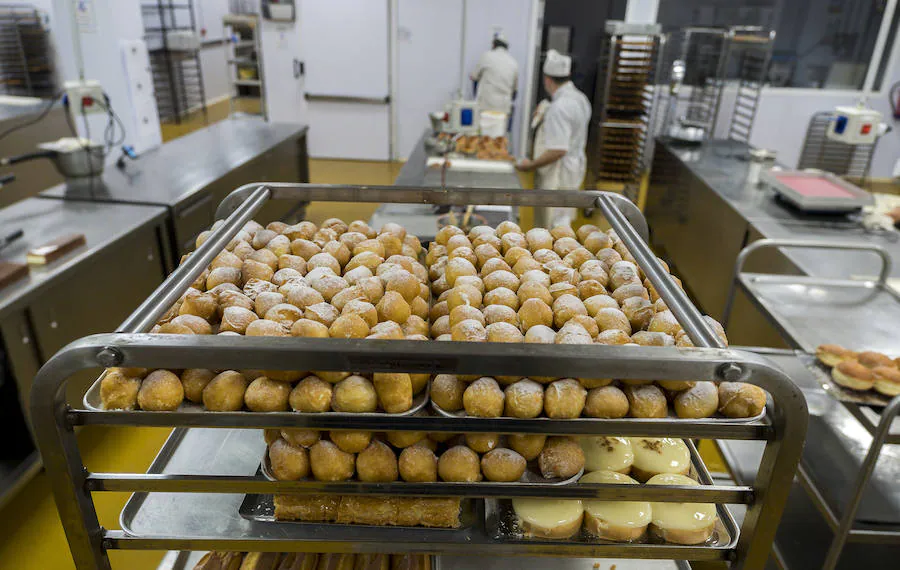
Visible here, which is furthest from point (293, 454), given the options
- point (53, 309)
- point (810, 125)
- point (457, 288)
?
point (810, 125)

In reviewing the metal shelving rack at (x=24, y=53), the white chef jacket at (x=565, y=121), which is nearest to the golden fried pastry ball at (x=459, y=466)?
the white chef jacket at (x=565, y=121)

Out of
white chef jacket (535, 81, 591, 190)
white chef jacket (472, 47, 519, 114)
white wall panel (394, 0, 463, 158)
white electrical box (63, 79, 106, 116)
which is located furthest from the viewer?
white wall panel (394, 0, 463, 158)

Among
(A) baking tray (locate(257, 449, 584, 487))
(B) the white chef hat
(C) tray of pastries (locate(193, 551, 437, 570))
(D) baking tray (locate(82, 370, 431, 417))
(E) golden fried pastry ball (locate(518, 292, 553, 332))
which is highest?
(B) the white chef hat

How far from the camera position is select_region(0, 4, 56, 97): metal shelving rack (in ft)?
19.9

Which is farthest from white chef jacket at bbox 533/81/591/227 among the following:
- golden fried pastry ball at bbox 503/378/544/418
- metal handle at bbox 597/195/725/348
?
golden fried pastry ball at bbox 503/378/544/418

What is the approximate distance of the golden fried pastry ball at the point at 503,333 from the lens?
3.99ft

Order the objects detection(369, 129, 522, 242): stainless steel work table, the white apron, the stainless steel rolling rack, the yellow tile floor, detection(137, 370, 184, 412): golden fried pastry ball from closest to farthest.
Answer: detection(137, 370, 184, 412): golden fried pastry ball, the stainless steel rolling rack, the yellow tile floor, detection(369, 129, 522, 242): stainless steel work table, the white apron

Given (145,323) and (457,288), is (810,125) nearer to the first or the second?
(457,288)

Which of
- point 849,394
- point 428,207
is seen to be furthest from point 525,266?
point 428,207

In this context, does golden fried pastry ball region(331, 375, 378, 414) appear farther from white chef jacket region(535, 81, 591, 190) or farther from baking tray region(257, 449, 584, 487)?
white chef jacket region(535, 81, 591, 190)

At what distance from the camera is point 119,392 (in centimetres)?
107

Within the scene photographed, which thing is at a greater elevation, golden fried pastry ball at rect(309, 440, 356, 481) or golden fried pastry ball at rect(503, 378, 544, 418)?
golden fried pastry ball at rect(503, 378, 544, 418)

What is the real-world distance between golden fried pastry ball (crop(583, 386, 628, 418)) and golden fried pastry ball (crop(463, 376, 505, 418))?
0.17m

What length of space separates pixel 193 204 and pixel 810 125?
6874 mm
